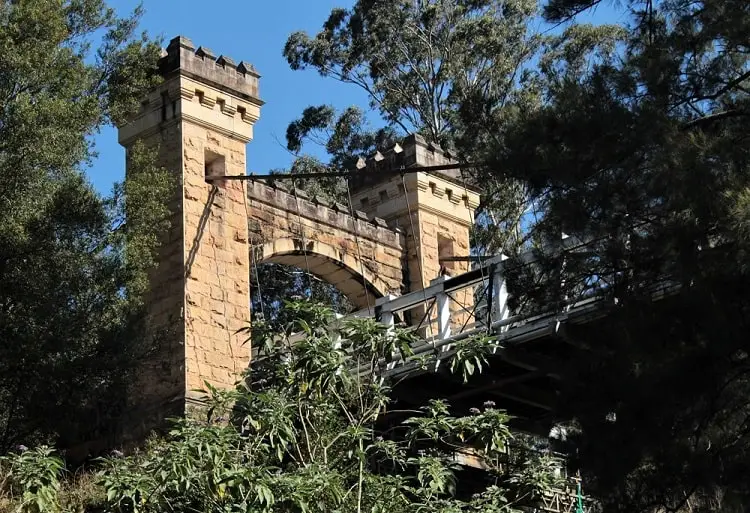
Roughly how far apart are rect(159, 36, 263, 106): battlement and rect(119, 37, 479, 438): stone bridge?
2 cm

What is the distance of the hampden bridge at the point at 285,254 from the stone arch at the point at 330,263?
0.07 ft

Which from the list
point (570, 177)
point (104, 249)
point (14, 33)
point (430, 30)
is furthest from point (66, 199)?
point (430, 30)

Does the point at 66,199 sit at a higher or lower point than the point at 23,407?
higher

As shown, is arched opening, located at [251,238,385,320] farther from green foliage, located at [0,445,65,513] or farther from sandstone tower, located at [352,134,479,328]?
green foliage, located at [0,445,65,513]

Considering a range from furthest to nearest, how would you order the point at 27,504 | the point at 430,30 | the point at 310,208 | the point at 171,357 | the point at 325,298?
the point at 430,30
the point at 325,298
the point at 310,208
the point at 171,357
the point at 27,504

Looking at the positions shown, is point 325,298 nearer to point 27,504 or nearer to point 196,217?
point 196,217

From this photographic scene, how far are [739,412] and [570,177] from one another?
2359 millimetres

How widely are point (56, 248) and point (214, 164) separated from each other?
3796mm

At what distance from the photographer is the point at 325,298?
91.4 feet

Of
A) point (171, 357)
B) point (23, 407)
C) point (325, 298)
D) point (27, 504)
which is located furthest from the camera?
point (325, 298)

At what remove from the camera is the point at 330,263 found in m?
22.1

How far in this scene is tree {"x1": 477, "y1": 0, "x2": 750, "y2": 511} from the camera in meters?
11.0

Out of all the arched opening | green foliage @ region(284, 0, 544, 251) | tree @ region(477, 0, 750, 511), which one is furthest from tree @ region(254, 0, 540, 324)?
tree @ region(477, 0, 750, 511)

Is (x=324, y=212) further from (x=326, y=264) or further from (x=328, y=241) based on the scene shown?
(x=326, y=264)
